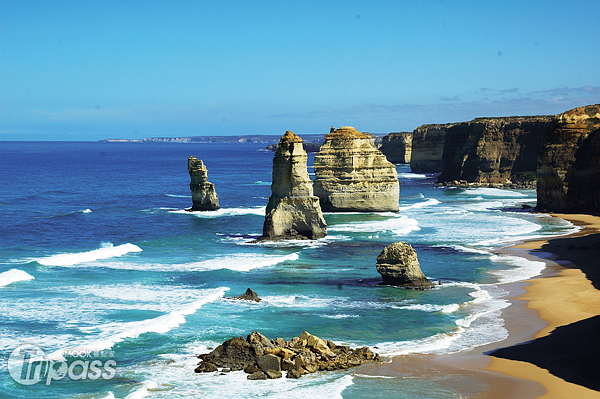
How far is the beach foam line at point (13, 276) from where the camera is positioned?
31.1 m

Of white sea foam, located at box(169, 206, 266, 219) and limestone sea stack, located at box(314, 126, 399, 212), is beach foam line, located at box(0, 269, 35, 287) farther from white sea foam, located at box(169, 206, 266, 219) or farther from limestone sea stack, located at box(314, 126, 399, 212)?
limestone sea stack, located at box(314, 126, 399, 212)

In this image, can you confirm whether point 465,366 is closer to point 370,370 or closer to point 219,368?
point 370,370

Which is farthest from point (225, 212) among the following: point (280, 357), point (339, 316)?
point (280, 357)

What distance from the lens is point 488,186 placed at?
94312mm

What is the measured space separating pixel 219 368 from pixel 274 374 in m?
1.86

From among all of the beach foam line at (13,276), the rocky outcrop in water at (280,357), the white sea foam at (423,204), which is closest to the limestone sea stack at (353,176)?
the white sea foam at (423,204)

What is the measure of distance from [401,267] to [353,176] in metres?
29.2

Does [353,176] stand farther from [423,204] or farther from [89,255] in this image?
[89,255]

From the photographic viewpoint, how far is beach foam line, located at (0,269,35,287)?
3107 cm

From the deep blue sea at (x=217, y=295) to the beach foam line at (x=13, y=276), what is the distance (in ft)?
0.31

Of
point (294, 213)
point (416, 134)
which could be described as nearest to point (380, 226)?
point (294, 213)

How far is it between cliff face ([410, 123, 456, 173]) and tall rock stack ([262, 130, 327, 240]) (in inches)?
3400

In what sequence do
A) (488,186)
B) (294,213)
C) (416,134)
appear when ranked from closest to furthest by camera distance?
(294,213), (488,186), (416,134)

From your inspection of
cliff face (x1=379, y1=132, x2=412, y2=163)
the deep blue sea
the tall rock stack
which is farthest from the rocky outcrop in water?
cliff face (x1=379, y1=132, x2=412, y2=163)
